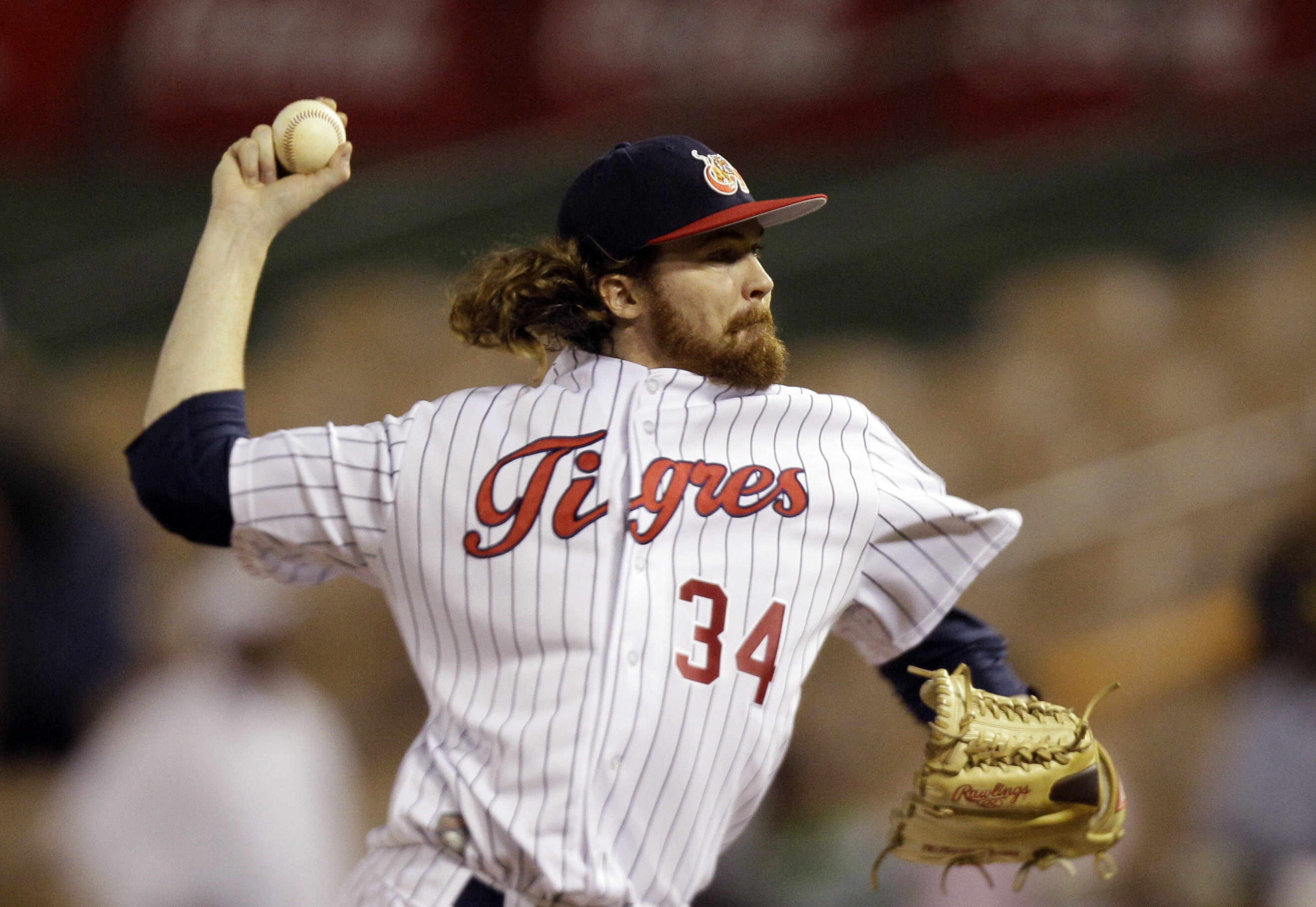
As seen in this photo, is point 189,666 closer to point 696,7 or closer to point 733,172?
point 733,172

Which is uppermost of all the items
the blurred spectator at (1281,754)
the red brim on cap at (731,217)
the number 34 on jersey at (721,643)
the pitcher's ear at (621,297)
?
the red brim on cap at (731,217)

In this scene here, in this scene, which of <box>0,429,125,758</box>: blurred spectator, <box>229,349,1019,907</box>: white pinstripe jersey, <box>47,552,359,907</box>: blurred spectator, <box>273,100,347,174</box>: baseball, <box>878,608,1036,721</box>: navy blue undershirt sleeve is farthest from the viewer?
<box>0,429,125,758</box>: blurred spectator

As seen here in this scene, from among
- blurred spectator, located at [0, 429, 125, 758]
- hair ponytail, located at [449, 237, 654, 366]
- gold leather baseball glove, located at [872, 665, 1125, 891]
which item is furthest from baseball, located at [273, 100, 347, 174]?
blurred spectator, located at [0, 429, 125, 758]

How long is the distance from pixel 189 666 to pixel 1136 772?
7.44 ft

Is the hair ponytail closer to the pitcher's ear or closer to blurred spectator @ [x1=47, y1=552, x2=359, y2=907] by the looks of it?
the pitcher's ear

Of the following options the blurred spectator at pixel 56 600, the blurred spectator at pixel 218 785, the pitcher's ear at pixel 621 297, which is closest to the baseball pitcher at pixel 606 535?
the pitcher's ear at pixel 621 297

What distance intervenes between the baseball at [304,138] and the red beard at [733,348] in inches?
13.8

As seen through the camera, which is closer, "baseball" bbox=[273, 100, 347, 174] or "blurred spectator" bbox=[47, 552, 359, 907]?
"baseball" bbox=[273, 100, 347, 174]

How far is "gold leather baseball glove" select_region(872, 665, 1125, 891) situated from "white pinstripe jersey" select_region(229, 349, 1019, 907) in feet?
0.52

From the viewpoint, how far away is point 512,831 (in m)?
1.31

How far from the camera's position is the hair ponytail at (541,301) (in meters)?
1.49

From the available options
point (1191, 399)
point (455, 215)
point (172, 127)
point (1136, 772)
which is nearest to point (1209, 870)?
point (1136, 772)

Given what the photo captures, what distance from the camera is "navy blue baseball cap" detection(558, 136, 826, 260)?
1.43m

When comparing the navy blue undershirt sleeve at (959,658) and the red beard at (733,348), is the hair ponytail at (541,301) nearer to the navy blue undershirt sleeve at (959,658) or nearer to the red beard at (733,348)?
the red beard at (733,348)
